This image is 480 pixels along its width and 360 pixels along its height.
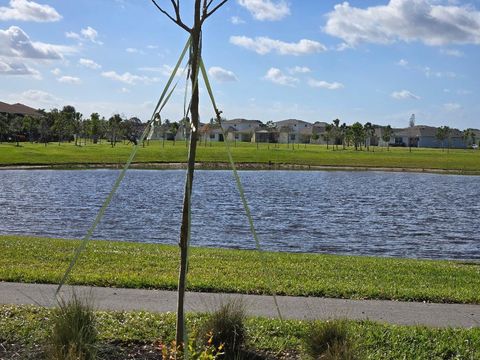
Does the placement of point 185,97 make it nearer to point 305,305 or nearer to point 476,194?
point 305,305

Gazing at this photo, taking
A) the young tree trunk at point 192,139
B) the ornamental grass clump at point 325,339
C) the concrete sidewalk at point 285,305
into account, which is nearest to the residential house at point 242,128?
the concrete sidewalk at point 285,305

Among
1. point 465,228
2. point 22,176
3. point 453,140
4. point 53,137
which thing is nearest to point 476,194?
point 465,228

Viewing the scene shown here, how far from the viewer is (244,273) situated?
11258 millimetres

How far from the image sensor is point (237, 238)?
21.0 metres

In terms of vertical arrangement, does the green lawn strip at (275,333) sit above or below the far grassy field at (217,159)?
above

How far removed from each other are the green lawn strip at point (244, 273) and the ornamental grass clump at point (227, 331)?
6.43 ft

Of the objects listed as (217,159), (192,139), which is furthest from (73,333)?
(217,159)

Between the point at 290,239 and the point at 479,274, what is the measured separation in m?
9.19

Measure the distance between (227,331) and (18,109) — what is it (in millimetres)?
141630

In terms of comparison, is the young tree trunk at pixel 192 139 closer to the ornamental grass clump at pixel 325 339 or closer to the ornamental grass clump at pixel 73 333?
the ornamental grass clump at pixel 73 333

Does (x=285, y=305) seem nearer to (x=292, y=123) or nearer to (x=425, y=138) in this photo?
(x=425, y=138)

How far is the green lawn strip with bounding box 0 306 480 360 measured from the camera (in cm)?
607

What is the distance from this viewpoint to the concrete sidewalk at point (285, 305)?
790 centimetres

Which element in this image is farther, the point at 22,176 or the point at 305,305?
the point at 22,176
